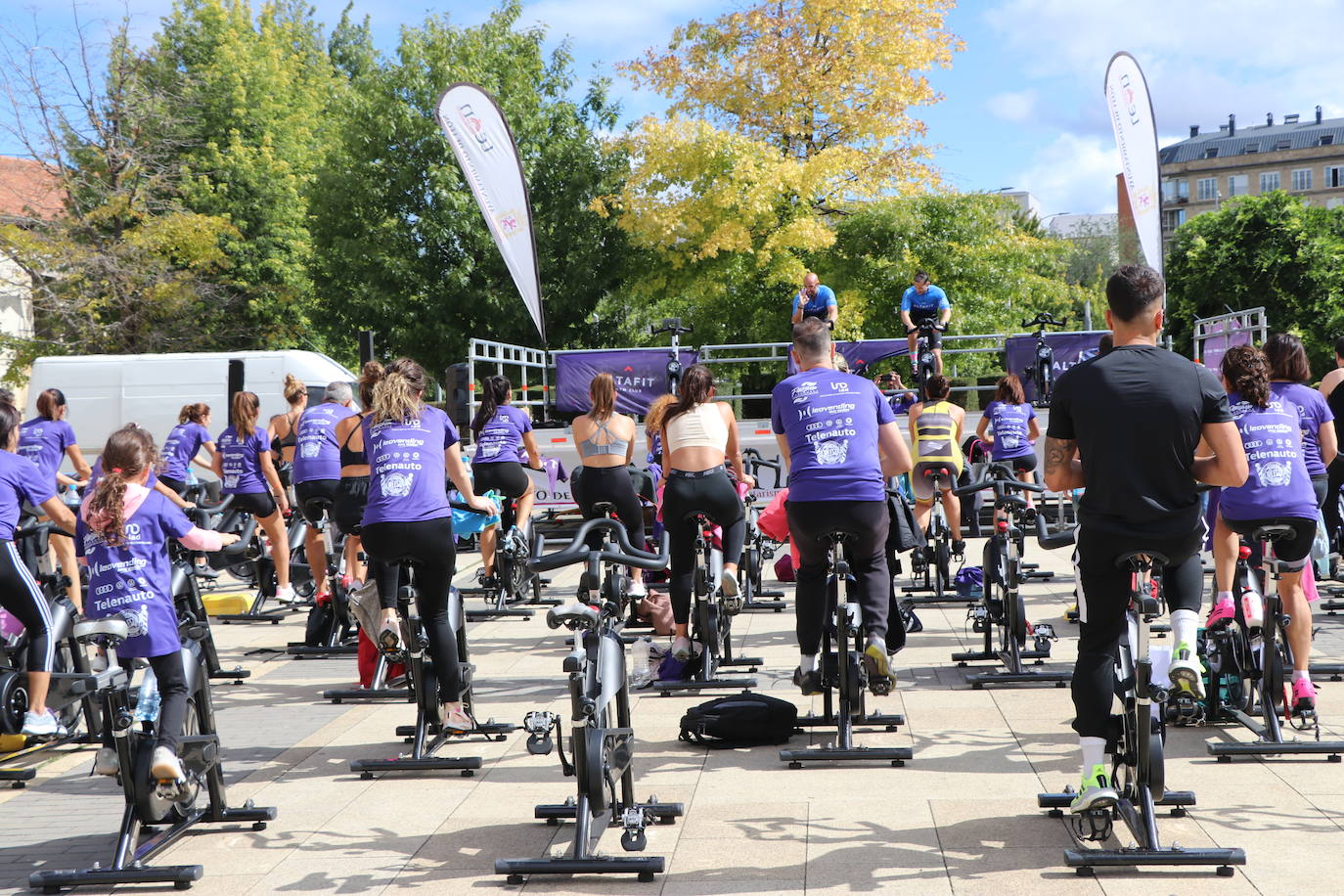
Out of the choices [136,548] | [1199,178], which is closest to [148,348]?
[136,548]

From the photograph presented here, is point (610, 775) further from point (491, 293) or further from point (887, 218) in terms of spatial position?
point (491, 293)

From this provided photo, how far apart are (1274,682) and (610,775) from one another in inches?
128

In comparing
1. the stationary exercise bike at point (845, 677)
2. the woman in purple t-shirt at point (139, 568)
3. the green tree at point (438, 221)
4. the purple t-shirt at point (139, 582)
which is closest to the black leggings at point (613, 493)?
the stationary exercise bike at point (845, 677)

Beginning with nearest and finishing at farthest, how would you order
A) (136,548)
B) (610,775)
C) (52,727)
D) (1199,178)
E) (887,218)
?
(610,775), (136,548), (52,727), (887,218), (1199,178)

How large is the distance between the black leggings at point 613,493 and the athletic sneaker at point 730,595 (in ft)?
4.18

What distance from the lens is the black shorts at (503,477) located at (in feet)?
34.5

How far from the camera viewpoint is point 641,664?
768 cm

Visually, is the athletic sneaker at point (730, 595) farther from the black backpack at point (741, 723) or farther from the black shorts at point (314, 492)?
the black shorts at point (314, 492)

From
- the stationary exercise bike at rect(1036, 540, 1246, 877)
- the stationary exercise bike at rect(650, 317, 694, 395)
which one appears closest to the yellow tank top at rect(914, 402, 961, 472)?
the stationary exercise bike at rect(650, 317, 694, 395)

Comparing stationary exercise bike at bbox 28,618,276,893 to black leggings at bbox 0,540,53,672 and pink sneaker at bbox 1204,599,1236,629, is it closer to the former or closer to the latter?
black leggings at bbox 0,540,53,672

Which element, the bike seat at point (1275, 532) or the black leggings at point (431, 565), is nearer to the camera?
the bike seat at point (1275, 532)

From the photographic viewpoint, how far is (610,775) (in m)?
4.36

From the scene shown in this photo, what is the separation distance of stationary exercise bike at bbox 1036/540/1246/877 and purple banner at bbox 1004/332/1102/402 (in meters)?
13.3

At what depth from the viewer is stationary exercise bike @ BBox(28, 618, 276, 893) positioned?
435 centimetres
